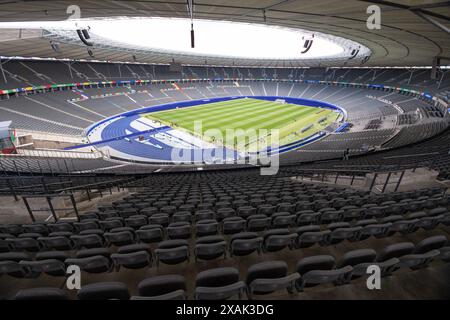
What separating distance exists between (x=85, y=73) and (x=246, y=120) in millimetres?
30589

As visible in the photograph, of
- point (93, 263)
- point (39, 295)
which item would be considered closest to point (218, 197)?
point (93, 263)

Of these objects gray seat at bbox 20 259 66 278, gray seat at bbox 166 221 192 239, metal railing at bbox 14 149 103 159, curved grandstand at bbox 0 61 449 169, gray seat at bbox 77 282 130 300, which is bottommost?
gray seat at bbox 77 282 130 300

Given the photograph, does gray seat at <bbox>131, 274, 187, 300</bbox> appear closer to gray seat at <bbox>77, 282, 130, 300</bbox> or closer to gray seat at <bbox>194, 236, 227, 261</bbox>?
gray seat at <bbox>77, 282, 130, 300</bbox>

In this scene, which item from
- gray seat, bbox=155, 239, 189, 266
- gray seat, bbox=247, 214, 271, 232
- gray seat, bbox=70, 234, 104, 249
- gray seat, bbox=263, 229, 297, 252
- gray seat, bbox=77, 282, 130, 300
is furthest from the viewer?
gray seat, bbox=247, 214, 271, 232

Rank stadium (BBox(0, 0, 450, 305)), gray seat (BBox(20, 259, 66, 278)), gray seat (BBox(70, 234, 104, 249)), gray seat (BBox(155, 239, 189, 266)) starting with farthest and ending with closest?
gray seat (BBox(70, 234, 104, 249)), gray seat (BBox(155, 239, 189, 266)), gray seat (BBox(20, 259, 66, 278)), stadium (BBox(0, 0, 450, 305))

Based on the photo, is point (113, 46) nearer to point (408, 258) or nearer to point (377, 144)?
point (377, 144)

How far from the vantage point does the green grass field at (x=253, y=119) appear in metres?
33.7

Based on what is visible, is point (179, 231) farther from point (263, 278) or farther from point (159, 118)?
point (159, 118)

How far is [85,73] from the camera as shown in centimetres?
4234

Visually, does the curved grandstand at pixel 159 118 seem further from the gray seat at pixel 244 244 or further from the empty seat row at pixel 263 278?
the empty seat row at pixel 263 278

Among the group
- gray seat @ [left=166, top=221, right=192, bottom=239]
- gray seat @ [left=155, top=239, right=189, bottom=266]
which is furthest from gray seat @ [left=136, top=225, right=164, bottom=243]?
gray seat @ [left=155, top=239, right=189, bottom=266]

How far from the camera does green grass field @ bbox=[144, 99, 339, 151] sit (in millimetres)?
33656

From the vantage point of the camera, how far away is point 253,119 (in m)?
41.2

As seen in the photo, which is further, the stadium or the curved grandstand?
the curved grandstand
